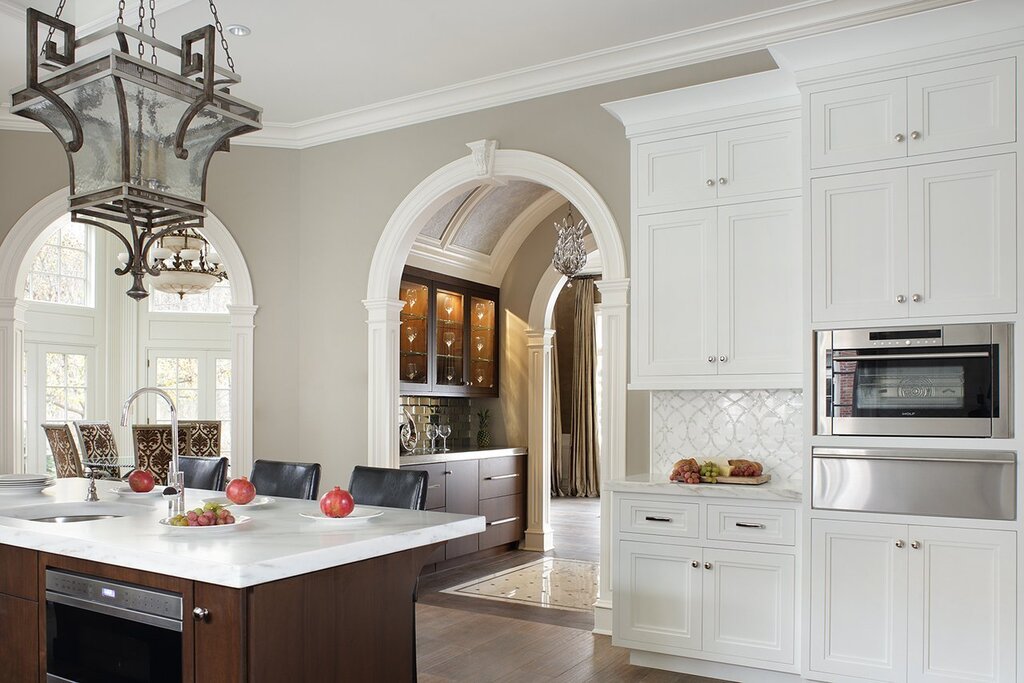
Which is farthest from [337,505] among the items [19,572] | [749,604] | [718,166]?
[718,166]

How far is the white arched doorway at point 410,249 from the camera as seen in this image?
4.68m

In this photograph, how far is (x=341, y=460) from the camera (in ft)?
19.3

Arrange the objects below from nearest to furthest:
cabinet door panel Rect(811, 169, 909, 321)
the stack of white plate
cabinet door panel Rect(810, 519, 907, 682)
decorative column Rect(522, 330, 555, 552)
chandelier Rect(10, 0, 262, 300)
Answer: chandelier Rect(10, 0, 262, 300) < cabinet door panel Rect(810, 519, 907, 682) < cabinet door panel Rect(811, 169, 909, 321) < the stack of white plate < decorative column Rect(522, 330, 555, 552)

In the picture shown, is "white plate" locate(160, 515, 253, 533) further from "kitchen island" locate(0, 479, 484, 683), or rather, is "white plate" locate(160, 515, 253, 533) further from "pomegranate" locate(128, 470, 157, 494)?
"pomegranate" locate(128, 470, 157, 494)

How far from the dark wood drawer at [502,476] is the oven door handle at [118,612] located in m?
4.17

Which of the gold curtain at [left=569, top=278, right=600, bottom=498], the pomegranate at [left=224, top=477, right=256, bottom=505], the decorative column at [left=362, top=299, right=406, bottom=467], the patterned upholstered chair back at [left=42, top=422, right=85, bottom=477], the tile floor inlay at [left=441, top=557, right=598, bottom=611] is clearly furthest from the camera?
the gold curtain at [left=569, top=278, right=600, bottom=498]

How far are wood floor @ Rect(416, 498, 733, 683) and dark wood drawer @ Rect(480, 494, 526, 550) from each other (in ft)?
2.54

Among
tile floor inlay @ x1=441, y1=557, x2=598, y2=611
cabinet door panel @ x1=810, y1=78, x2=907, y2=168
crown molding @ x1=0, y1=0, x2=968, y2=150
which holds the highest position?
crown molding @ x1=0, y1=0, x2=968, y2=150

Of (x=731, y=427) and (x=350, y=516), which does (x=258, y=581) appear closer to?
(x=350, y=516)

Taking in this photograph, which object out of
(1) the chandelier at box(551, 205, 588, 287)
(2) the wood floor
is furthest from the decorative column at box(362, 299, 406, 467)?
(1) the chandelier at box(551, 205, 588, 287)

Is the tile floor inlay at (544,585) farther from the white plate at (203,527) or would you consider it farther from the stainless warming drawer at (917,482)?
the white plate at (203,527)

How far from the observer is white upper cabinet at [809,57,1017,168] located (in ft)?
10.9

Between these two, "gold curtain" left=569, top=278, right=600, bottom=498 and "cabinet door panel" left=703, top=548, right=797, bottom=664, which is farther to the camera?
"gold curtain" left=569, top=278, right=600, bottom=498

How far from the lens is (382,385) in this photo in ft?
18.7
